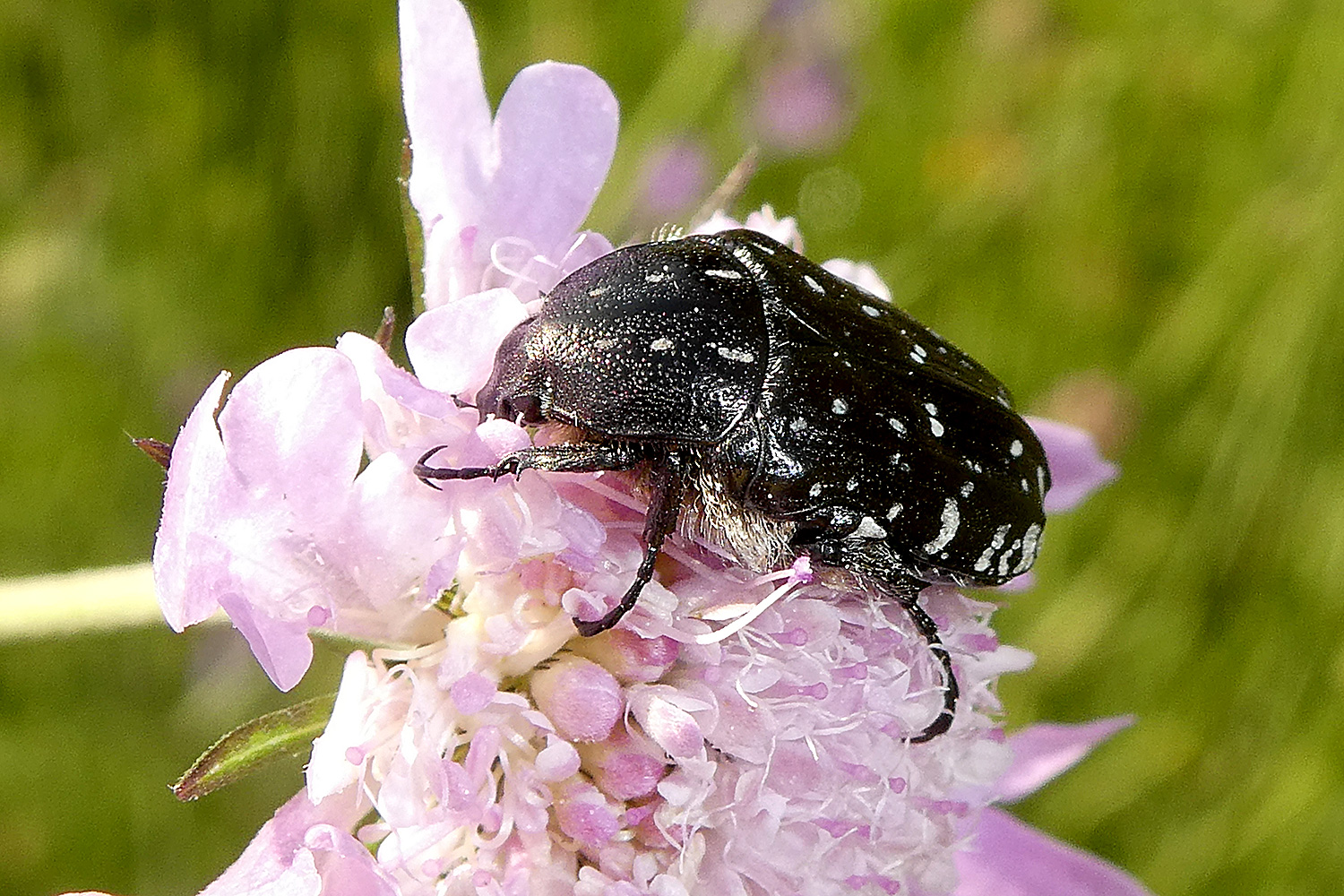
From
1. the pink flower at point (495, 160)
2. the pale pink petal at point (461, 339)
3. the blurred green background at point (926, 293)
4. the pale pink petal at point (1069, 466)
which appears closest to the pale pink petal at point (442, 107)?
the pink flower at point (495, 160)

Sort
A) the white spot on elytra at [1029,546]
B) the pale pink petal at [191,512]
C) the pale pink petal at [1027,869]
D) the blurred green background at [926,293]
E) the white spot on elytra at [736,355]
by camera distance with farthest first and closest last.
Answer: the blurred green background at [926,293] < the pale pink petal at [1027,869] < the white spot on elytra at [1029,546] < the white spot on elytra at [736,355] < the pale pink petal at [191,512]

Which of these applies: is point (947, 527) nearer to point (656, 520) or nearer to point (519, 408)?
point (656, 520)

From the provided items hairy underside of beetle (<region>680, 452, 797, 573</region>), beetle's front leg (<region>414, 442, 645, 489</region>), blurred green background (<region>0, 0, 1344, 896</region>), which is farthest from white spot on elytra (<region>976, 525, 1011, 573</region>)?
blurred green background (<region>0, 0, 1344, 896</region>)

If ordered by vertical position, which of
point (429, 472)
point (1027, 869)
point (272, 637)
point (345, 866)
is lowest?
point (1027, 869)

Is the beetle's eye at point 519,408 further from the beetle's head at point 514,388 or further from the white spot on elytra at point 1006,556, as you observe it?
the white spot on elytra at point 1006,556

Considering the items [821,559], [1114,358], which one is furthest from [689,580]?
[1114,358]

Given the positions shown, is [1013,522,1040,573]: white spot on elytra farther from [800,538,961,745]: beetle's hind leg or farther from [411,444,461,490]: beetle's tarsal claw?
[411,444,461,490]: beetle's tarsal claw

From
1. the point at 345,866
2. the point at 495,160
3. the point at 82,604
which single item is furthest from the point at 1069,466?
the point at 82,604
